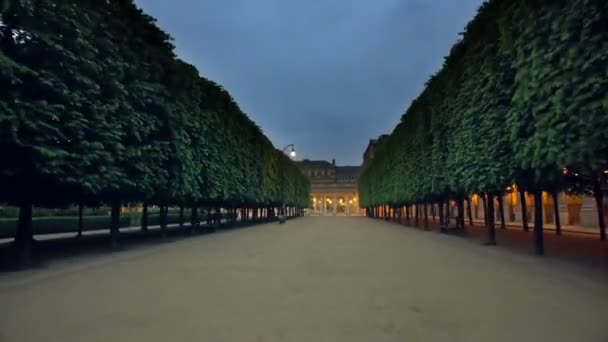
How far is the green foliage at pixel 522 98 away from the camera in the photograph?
10086mm

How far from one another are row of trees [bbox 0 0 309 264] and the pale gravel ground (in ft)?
11.2

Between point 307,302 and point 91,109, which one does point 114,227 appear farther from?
point 307,302

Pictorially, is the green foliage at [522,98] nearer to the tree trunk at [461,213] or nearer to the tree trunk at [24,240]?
the tree trunk at [461,213]

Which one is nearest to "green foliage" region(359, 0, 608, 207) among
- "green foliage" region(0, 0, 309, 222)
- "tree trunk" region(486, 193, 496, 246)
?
"tree trunk" region(486, 193, 496, 246)

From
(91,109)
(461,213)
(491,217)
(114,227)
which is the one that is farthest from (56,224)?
(491,217)

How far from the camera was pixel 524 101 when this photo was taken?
13656mm

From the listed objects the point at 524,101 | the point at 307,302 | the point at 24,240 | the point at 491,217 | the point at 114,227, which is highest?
the point at 524,101

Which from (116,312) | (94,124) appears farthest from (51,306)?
(94,124)

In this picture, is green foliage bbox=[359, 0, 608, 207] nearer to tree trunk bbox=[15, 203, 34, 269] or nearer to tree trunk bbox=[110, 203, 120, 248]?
tree trunk bbox=[15, 203, 34, 269]

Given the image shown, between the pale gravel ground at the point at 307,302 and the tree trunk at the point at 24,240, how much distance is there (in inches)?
46.9

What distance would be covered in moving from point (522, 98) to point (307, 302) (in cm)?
1072

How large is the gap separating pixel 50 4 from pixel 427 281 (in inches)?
558

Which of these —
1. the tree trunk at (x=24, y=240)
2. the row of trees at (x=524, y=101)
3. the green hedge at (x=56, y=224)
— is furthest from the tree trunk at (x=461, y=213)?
the green hedge at (x=56, y=224)

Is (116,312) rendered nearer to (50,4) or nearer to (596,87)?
(50,4)
